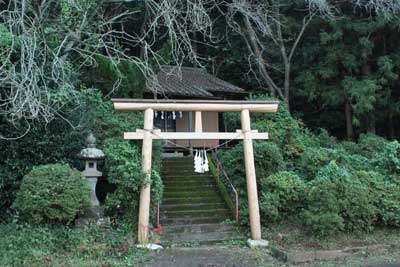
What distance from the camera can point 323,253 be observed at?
7.16 m

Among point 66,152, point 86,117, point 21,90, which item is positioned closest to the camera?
point 21,90

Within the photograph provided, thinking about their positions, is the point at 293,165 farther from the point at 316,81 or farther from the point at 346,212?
the point at 316,81

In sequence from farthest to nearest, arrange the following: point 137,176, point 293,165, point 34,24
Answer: point 293,165 → point 137,176 → point 34,24

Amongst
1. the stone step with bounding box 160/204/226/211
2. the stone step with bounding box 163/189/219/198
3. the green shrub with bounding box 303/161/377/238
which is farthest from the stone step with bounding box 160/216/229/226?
the green shrub with bounding box 303/161/377/238

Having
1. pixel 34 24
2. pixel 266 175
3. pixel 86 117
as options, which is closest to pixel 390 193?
pixel 266 175

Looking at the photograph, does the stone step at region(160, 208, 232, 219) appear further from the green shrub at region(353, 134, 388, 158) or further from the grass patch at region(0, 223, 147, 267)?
the green shrub at region(353, 134, 388, 158)

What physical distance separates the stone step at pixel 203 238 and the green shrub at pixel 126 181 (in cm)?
87

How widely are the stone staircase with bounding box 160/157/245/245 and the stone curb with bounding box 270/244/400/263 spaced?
1530 millimetres

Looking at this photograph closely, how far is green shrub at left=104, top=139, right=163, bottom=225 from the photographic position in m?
7.70

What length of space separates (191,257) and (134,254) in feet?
3.57

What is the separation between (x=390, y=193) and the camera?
341 inches

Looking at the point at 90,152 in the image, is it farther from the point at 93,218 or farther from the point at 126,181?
the point at 93,218

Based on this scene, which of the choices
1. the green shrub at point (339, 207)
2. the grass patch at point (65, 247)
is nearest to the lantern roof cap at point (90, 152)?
the grass patch at point (65, 247)

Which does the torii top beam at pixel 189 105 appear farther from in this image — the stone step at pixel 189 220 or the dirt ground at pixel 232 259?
the dirt ground at pixel 232 259
